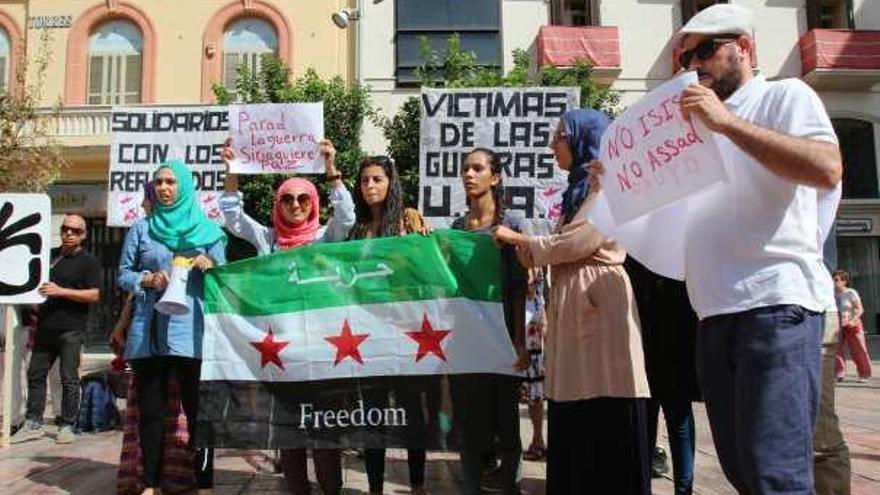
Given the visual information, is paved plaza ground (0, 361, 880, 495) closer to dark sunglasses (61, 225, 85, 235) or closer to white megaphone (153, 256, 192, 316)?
white megaphone (153, 256, 192, 316)

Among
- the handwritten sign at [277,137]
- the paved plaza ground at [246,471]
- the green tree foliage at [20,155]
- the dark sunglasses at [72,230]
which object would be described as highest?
the green tree foliage at [20,155]

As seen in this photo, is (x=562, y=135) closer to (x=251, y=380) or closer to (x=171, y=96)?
(x=251, y=380)

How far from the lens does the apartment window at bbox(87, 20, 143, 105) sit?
732 inches

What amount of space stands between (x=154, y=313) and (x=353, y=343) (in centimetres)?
115

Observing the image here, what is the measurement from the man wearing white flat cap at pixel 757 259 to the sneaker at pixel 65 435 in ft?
18.5

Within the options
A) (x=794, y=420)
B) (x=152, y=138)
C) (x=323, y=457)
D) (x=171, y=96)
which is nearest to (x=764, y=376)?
(x=794, y=420)

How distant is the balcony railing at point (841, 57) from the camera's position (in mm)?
18422

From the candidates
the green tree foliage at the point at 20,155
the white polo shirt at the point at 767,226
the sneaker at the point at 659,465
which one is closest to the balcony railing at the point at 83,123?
the green tree foliage at the point at 20,155

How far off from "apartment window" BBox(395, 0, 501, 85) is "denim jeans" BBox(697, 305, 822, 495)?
56.5 feet

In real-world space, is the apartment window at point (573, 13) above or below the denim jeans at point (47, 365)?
above

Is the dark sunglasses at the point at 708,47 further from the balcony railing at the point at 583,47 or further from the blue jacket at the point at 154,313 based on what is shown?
the balcony railing at the point at 583,47

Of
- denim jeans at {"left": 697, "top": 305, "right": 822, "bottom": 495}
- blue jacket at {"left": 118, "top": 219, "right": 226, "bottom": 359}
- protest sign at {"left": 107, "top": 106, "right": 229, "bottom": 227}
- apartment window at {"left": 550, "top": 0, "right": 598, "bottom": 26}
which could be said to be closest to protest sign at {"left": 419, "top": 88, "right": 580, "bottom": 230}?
protest sign at {"left": 107, "top": 106, "right": 229, "bottom": 227}

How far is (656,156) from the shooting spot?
8.25 ft

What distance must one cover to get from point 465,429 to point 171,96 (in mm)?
16671
